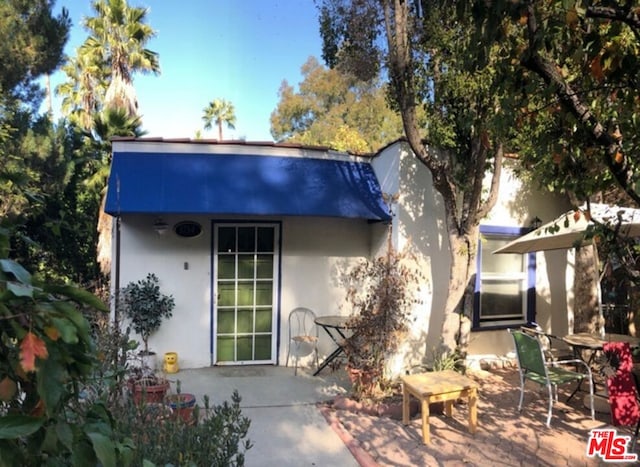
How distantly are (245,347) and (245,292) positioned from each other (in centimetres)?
88

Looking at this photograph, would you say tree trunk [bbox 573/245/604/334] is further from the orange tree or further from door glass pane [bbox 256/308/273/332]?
the orange tree

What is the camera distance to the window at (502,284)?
281 inches

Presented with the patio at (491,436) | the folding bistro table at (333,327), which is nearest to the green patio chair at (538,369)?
Result: the patio at (491,436)

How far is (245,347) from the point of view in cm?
712

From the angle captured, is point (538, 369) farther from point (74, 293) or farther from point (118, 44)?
point (118, 44)

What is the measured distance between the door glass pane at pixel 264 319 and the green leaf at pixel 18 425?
636cm

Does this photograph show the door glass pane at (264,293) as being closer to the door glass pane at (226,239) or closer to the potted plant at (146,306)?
→ the door glass pane at (226,239)

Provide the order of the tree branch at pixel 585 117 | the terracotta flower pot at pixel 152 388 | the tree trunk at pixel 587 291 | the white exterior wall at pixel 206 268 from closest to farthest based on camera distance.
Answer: the tree branch at pixel 585 117 → the terracotta flower pot at pixel 152 388 → the white exterior wall at pixel 206 268 → the tree trunk at pixel 587 291

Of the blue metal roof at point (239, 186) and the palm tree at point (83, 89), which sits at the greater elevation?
the palm tree at point (83, 89)

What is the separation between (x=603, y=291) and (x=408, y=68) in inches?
220

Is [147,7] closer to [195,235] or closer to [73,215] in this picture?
[73,215]

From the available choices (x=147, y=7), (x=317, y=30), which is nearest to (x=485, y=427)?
(x=317, y=30)

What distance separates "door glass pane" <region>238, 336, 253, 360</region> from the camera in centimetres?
710

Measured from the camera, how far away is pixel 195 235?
22.5 ft
